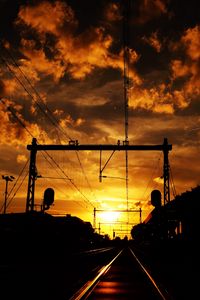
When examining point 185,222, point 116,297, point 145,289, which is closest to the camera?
point 116,297

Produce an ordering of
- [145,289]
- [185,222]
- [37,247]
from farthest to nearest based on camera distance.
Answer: [185,222]
[37,247]
[145,289]

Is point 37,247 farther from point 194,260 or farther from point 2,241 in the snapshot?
point 194,260

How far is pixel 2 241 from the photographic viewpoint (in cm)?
3241

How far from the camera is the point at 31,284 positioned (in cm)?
1322

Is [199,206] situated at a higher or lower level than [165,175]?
lower

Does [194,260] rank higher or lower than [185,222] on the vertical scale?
lower

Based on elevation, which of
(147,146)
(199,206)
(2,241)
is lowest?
(2,241)

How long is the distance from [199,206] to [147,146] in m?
6.56

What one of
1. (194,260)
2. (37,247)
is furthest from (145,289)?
(37,247)

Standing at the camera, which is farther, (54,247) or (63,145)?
(54,247)

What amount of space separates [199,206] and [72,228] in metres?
48.5

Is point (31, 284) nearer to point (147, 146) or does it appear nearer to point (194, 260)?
point (194, 260)

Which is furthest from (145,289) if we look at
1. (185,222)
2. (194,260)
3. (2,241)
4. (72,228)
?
(72,228)

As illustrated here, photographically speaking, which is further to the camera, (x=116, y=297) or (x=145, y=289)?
(x=145, y=289)
